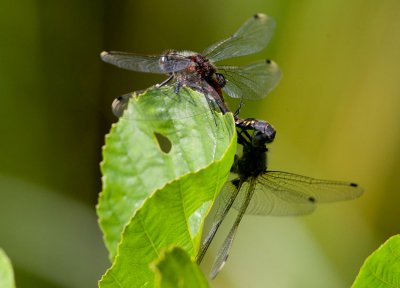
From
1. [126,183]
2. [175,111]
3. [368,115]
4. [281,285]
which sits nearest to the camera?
[126,183]

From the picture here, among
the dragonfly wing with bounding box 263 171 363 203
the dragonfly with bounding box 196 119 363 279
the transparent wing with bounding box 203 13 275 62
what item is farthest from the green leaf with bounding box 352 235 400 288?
the transparent wing with bounding box 203 13 275 62

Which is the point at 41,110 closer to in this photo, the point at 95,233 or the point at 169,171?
the point at 95,233

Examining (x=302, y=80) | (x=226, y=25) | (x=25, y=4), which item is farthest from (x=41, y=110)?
(x=302, y=80)

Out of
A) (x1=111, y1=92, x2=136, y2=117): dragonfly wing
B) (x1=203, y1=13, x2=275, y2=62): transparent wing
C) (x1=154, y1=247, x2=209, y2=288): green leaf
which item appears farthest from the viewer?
(x1=203, y1=13, x2=275, y2=62): transparent wing

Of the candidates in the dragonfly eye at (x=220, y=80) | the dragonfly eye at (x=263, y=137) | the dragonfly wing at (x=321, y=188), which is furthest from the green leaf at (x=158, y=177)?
the dragonfly wing at (x=321, y=188)

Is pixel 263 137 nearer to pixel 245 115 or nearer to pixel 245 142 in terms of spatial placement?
pixel 245 142

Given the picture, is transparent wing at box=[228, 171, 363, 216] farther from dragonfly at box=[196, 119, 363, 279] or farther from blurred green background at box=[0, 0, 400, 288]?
blurred green background at box=[0, 0, 400, 288]
